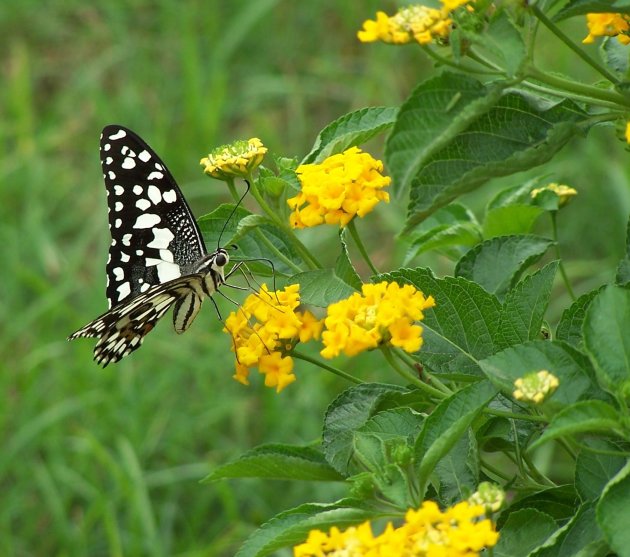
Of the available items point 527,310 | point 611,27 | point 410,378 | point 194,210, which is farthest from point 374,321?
point 194,210

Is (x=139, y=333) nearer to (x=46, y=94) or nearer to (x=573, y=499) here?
(x=573, y=499)

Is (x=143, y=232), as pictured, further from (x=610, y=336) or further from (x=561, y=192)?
(x=610, y=336)

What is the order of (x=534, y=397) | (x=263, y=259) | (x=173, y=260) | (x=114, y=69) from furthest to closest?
(x=114, y=69) < (x=173, y=260) < (x=263, y=259) < (x=534, y=397)

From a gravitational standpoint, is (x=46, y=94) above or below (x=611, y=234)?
above

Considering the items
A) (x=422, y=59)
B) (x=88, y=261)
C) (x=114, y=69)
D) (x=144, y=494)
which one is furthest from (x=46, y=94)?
(x=144, y=494)

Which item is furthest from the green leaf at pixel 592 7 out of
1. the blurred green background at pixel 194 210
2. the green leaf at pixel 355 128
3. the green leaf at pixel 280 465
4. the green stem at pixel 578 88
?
the blurred green background at pixel 194 210

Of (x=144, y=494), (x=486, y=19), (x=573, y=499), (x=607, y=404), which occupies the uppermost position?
(x=486, y=19)

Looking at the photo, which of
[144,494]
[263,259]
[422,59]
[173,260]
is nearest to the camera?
[263,259]
